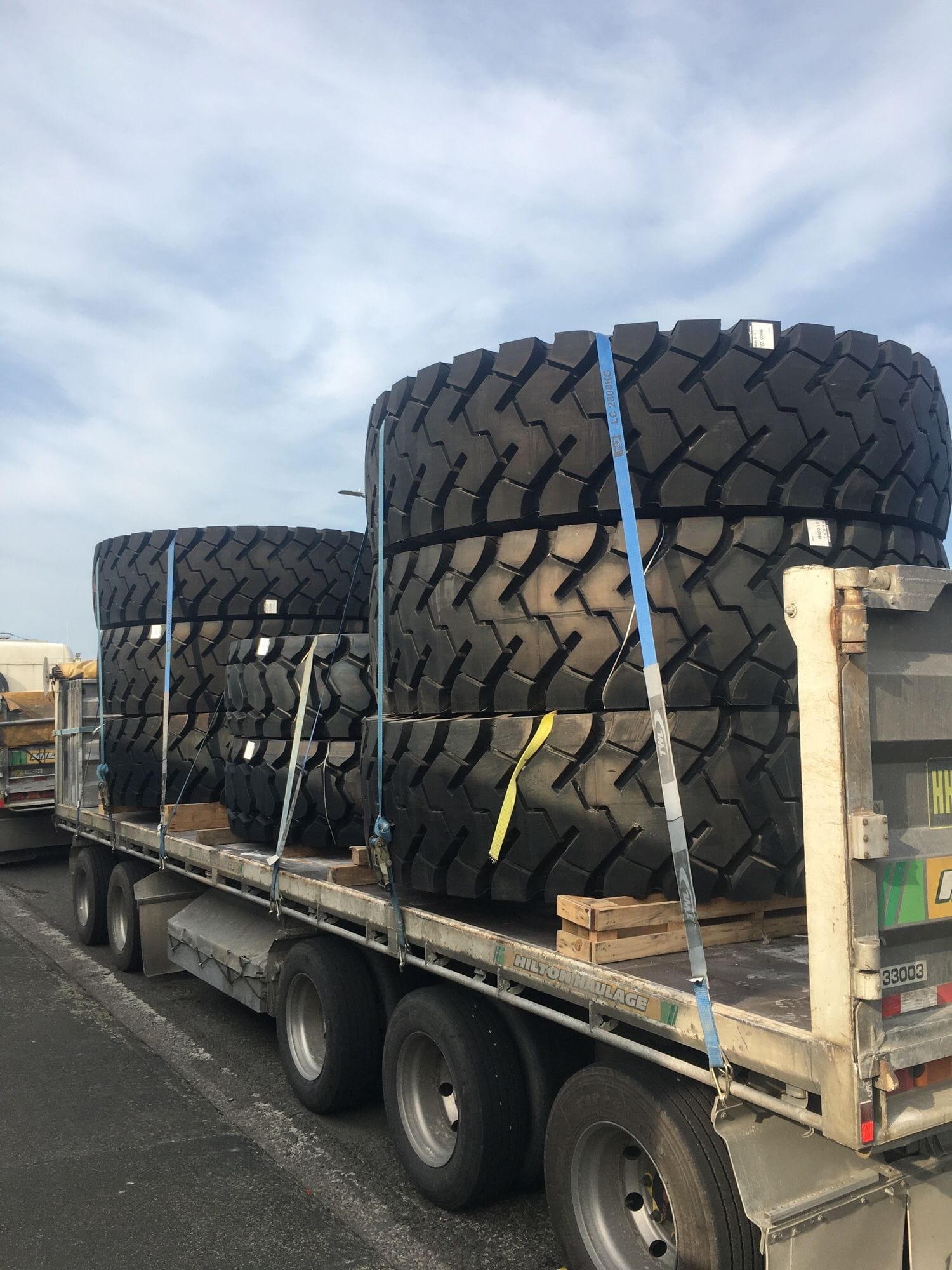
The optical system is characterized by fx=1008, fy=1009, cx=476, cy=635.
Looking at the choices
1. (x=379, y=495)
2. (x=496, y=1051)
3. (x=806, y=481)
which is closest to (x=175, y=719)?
(x=379, y=495)

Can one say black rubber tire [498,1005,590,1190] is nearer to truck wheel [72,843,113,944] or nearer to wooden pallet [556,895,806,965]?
wooden pallet [556,895,806,965]

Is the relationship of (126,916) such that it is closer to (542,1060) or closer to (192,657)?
(192,657)

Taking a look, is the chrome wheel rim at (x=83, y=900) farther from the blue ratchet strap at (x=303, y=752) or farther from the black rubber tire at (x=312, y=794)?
the blue ratchet strap at (x=303, y=752)

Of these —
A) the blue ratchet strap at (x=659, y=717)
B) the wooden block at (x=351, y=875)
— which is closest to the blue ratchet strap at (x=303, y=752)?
the wooden block at (x=351, y=875)

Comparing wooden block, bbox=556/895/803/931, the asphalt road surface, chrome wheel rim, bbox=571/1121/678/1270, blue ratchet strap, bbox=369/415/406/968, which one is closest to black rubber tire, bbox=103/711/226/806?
the asphalt road surface

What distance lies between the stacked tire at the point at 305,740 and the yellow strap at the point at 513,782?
2.09m

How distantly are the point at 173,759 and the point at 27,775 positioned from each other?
7.65 metres

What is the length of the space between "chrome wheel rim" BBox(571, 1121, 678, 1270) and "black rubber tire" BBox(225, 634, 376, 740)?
9.64 ft

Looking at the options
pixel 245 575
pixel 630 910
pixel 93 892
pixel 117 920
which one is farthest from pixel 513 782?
pixel 93 892

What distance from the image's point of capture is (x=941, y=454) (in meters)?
3.78

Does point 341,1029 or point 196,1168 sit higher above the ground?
point 341,1029

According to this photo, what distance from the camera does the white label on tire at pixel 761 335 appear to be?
11.0 feet

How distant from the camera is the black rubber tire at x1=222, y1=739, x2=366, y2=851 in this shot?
5.62 meters

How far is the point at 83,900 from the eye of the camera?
Answer: 9.59 m
